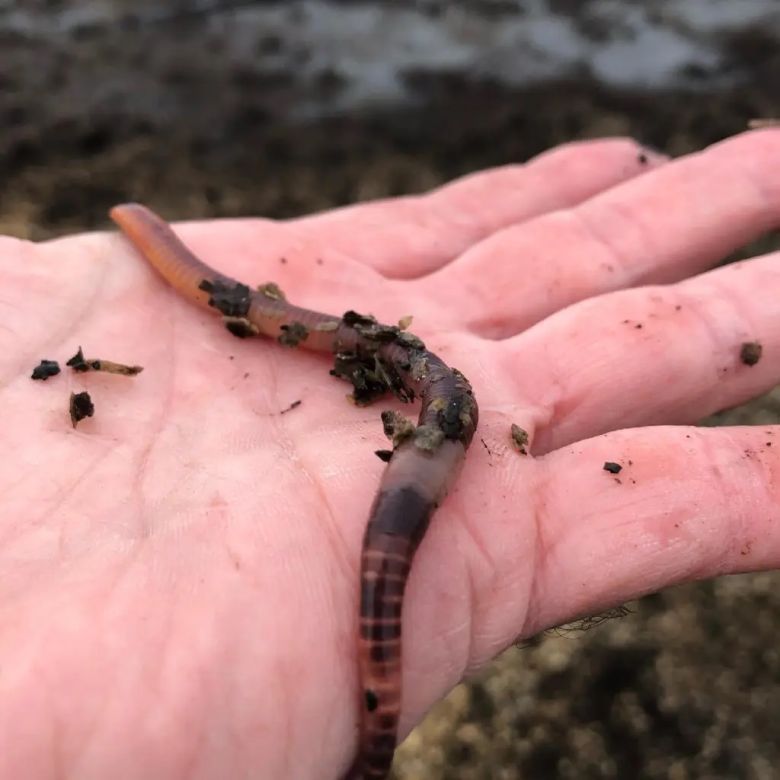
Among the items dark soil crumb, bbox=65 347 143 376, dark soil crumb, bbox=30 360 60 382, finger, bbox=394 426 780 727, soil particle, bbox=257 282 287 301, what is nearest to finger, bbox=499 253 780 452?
finger, bbox=394 426 780 727

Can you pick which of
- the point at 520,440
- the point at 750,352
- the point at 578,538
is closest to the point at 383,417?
the point at 520,440

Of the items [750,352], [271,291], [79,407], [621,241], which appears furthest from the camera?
[621,241]

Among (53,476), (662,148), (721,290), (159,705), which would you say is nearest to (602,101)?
(662,148)

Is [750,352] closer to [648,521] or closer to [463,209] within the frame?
[648,521]

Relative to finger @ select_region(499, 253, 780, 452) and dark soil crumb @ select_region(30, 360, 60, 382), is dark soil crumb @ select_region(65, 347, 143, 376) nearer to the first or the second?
dark soil crumb @ select_region(30, 360, 60, 382)

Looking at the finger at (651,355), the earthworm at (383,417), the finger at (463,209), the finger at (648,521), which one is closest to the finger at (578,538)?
the finger at (648,521)
